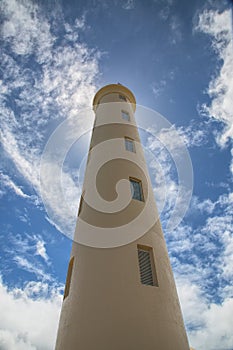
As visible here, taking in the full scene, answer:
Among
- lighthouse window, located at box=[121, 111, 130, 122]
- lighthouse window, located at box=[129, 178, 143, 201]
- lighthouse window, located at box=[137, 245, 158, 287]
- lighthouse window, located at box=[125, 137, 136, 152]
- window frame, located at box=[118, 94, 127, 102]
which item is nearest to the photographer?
lighthouse window, located at box=[137, 245, 158, 287]

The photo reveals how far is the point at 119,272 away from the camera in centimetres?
785

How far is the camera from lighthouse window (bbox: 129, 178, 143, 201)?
440 inches

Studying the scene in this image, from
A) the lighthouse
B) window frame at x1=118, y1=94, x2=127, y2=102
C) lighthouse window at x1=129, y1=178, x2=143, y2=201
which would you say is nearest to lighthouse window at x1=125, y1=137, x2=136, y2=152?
the lighthouse

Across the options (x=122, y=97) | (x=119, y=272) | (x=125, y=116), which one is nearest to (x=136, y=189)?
(x=119, y=272)

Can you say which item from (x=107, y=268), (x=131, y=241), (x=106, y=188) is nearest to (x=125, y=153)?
(x=106, y=188)

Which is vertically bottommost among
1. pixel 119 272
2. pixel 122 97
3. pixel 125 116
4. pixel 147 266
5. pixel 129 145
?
pixel 119 272

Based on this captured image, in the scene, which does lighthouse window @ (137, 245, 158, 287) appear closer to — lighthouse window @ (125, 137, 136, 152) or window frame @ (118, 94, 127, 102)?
lighthouse window @ (125, 137, 136, 152)

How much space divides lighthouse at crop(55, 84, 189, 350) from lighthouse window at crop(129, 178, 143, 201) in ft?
0.08

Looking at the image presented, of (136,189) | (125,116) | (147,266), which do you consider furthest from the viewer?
(125,116)

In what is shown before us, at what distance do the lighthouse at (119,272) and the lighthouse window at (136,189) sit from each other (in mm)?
25

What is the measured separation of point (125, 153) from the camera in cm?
1298

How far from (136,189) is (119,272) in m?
4.56

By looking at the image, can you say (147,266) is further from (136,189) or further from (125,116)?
(125,116)

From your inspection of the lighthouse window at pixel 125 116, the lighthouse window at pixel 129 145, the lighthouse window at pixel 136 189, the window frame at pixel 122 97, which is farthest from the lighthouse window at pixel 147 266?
the window frame at pixel 122 97
